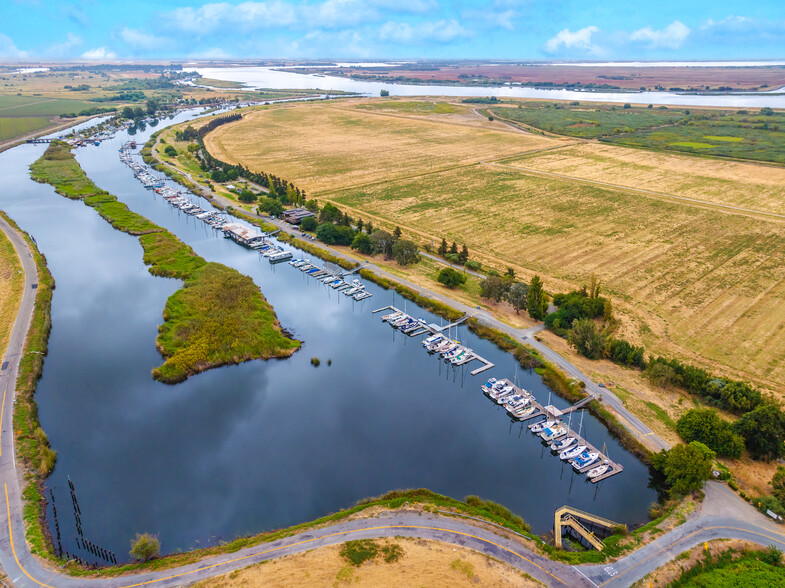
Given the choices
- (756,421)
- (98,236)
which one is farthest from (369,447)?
(98,236)

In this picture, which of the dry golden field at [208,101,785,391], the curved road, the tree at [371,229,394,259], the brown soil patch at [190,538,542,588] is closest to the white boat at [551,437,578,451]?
the curved road

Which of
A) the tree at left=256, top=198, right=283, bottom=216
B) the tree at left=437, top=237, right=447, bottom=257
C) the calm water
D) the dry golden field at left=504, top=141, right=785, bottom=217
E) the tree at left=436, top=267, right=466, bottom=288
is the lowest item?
the calm water

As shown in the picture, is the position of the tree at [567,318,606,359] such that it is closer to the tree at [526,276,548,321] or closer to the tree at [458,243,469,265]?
the tree at [526,276,548,321]

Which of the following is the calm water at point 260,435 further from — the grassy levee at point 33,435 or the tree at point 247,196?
the tree at point 247,196

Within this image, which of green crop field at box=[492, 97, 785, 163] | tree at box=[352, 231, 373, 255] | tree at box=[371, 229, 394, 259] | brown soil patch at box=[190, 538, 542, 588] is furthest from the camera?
green crop field at box=[492, 97, 785, 163]

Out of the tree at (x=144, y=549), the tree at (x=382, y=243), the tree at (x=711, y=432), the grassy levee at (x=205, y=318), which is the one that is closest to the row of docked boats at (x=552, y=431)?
the tree at (x=711, y=432)

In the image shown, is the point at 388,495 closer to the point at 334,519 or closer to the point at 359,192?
the point at 334,519
